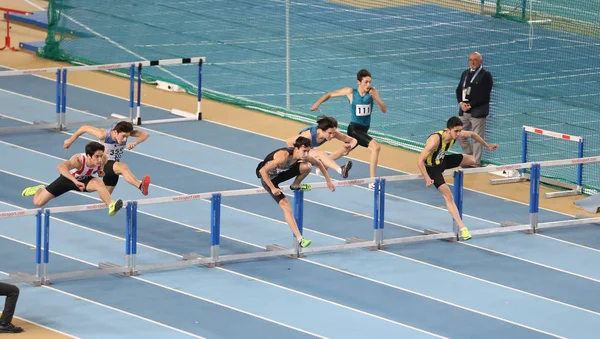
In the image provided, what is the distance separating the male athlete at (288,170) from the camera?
15719 millimetres

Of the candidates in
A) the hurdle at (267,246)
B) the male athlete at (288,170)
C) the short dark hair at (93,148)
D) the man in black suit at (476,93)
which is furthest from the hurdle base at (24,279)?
the man in black suit at (476,93)

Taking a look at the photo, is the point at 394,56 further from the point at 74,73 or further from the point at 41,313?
the point at 41,313

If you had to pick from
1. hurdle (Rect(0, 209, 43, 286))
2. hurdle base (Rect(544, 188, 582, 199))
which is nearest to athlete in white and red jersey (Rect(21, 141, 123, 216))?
hurdle (Rect(0, 209, 43, 286))

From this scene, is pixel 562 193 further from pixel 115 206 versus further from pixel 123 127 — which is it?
pixel 115 206

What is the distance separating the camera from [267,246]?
16.2 meters

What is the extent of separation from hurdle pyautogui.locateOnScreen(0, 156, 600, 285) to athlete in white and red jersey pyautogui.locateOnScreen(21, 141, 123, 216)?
46 cm

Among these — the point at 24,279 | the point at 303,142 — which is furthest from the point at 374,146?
the point at 24,279

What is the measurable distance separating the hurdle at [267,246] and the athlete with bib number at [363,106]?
5.43ft

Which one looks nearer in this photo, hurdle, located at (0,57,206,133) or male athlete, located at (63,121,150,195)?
male athlete, located at (63,121,150,195)

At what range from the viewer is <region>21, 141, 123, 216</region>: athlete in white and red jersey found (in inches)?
617

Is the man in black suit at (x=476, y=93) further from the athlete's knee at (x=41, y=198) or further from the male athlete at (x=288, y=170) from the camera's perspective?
the athlete's knee at (x=41, y=198)

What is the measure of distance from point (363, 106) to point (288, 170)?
246cm

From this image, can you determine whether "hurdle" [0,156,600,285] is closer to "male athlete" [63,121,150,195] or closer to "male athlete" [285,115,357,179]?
"male athlete" [285,115,357,179]

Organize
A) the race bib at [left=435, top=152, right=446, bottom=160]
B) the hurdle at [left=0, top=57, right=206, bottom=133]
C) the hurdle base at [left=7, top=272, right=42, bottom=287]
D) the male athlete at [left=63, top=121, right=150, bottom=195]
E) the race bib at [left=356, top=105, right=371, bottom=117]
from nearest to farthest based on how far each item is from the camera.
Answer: the hurdle base at [left=7, top=272, right=42, bottom=287]
the male athlete at [left=63, top=121, right=150, bottom=195]
the race bib at [left=435, top=152, right=446, bottom=160]
the race bib at [left=356, top=105, right=371, bottom=117]
the hurdle at [left=0, top=57, right=206, bottom=133]
